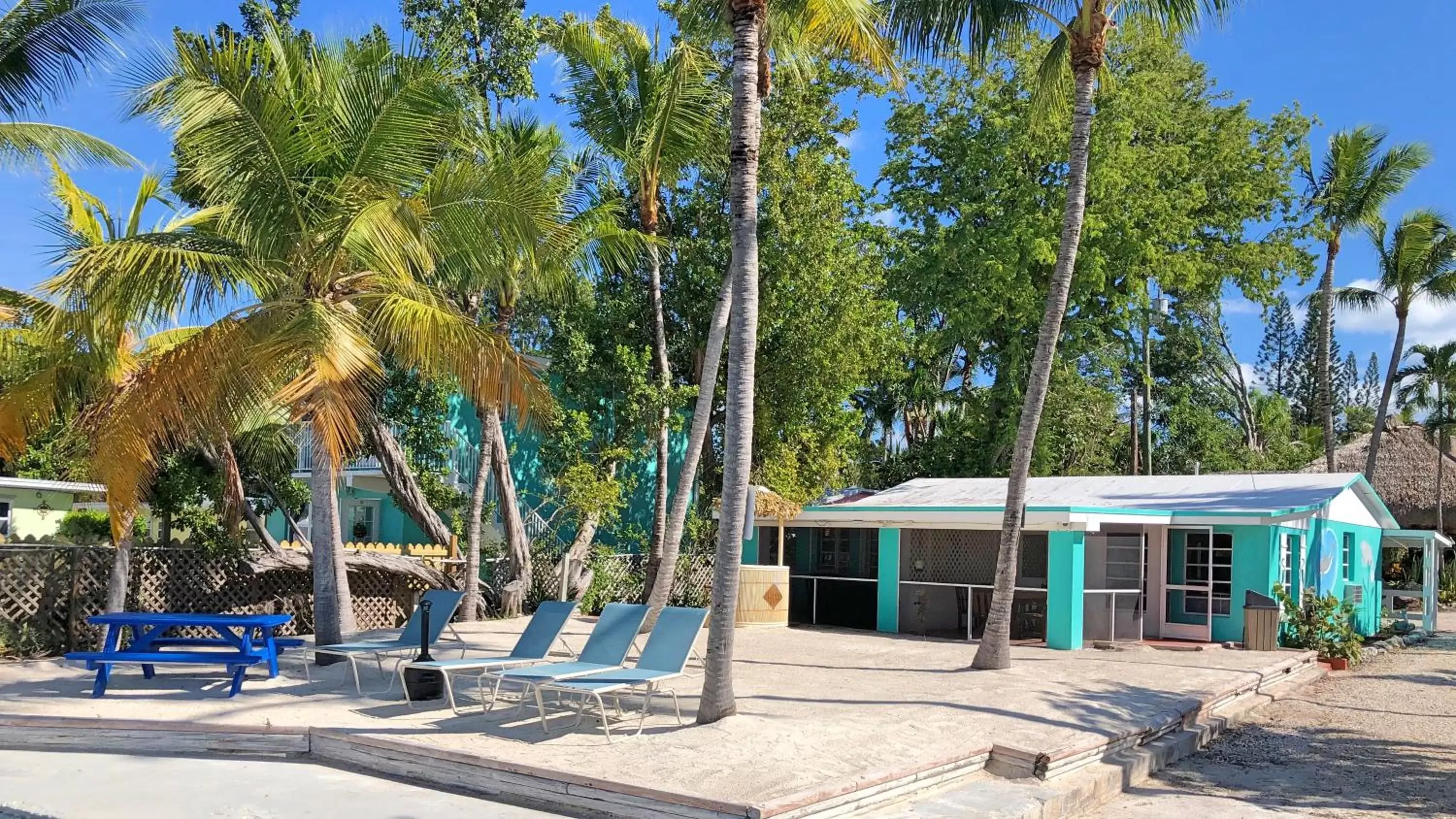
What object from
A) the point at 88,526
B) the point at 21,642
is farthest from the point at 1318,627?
the point at 88,526

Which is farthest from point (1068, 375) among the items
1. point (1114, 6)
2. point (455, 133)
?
point (455, 133)

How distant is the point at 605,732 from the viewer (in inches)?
345

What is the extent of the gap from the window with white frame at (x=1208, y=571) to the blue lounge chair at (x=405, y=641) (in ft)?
41.2

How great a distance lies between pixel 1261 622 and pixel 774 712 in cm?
1064

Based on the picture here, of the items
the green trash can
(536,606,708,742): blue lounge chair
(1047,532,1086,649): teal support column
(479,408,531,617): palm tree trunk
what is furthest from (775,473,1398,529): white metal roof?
(536,606,708,742): blue lounge chair

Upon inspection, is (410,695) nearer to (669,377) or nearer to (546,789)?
(546,789)

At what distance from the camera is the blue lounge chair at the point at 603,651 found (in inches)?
375

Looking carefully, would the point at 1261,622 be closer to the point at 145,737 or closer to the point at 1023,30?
the point at 1023,30

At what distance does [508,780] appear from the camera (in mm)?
7719

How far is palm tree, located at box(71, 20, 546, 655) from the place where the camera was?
10.6 m

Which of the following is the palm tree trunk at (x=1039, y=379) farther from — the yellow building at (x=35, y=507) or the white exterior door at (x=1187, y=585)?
the yellow building at (x=35, y=507)

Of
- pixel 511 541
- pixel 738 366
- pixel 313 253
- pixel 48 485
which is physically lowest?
pixel 511 541

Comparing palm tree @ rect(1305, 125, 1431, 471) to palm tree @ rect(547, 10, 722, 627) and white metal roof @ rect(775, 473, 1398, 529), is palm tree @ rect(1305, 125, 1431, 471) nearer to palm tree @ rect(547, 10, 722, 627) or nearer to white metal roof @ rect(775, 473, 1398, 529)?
white metal roof @ rect(775, 473, 1398, 529)

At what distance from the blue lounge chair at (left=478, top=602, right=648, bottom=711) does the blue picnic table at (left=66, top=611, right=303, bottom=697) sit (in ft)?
6.74
